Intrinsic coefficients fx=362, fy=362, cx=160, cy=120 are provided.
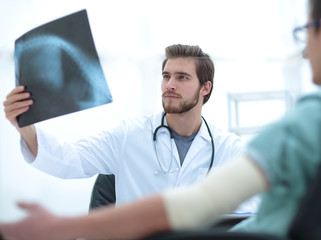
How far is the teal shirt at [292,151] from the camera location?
22.7 inches

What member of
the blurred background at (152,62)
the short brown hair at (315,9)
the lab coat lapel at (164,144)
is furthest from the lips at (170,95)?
the blurred background at (152,62)

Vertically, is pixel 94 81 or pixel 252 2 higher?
pixel 252 2

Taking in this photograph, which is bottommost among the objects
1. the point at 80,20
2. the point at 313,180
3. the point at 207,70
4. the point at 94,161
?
the point at 94,161

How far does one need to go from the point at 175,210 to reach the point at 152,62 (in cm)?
242

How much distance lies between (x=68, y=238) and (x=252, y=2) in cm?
299

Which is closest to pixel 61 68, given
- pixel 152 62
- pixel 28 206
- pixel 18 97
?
pixel 18 97

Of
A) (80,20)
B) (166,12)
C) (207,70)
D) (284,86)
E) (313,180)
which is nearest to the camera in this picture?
(313,180)

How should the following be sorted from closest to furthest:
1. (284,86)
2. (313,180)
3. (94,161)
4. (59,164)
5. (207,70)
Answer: (313,180) < (59,164) < (94,161) < (207,70) < (284,86)

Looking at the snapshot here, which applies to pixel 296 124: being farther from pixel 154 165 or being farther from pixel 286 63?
pixel 286 63

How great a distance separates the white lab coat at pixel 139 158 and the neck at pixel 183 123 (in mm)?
70

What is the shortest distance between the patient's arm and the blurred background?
221 cm

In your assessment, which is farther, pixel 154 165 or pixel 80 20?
pixel 154 165

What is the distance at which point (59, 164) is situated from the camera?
4.33ft

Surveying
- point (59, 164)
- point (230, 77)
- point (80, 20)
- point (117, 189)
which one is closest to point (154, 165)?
point (117, 189)
